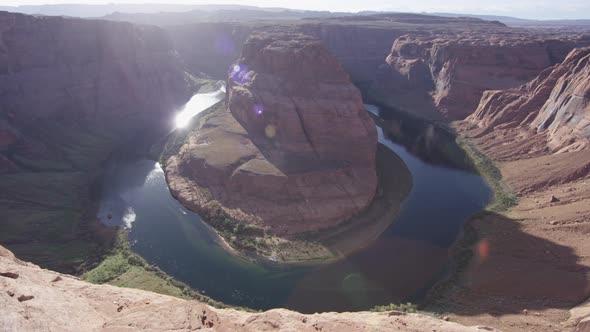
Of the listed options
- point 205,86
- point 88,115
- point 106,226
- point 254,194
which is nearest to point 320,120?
point 254,194

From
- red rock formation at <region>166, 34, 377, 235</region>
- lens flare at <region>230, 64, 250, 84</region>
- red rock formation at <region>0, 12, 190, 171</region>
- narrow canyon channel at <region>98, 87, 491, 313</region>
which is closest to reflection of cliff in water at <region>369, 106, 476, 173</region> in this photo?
narrow canyon channel at <region>98, 87, 491, 313</region>

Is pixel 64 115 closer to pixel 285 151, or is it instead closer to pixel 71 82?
pixel 71 82

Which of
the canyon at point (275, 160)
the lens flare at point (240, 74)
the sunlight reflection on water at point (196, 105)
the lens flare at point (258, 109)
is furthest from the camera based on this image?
the sunlight reflection on water at point (196, 105)

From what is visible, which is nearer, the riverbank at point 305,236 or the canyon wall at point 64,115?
the riverbank at point 305,236

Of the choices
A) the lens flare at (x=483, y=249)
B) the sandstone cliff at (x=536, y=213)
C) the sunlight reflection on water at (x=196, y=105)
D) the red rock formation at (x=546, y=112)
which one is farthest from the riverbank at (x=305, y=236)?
the sunlight reflection on water at (x=196, y=105)

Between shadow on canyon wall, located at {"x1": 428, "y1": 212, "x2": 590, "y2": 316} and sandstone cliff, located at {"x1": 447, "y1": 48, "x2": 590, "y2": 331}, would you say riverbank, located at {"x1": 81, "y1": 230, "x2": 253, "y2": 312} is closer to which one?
shadow on canyon wall, located at {"x1": 428, "y1": 212, "x2": 590, "y2": 316}

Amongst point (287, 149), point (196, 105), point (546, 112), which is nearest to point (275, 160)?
point (287, 149)

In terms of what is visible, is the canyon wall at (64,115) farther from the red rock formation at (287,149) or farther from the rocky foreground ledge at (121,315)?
the rocky foreground ledge at (121,315)
